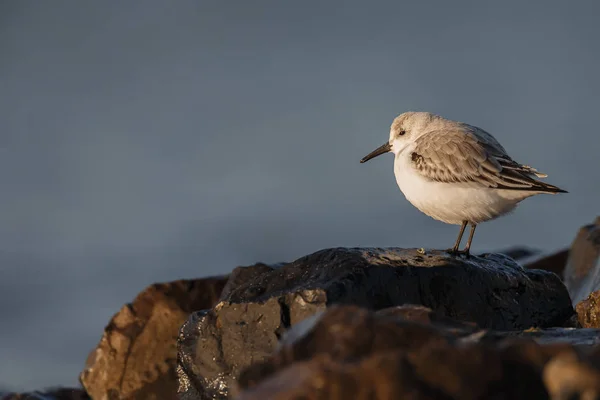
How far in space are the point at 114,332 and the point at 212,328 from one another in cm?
320

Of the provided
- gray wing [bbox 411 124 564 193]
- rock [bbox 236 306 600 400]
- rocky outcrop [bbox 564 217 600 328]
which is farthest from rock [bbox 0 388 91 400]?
rock [bbox 236 306 600 400]

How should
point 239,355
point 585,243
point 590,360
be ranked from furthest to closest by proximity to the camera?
1. point 585,243
2. point 239,355
3. point 590,360

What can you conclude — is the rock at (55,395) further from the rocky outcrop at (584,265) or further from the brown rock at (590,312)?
the rocky outcrop at (584,265)

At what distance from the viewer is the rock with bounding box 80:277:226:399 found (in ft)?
32.1

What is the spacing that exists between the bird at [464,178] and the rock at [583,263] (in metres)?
1.91

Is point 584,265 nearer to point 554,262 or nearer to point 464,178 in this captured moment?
point 554,262

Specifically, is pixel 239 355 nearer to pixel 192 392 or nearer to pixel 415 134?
pixel 192 392

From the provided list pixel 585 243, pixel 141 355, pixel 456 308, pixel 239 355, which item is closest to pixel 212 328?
pixel 239 355

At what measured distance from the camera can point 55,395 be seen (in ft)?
32.9

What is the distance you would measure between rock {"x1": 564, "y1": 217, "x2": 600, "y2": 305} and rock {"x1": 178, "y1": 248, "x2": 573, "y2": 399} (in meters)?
2.28

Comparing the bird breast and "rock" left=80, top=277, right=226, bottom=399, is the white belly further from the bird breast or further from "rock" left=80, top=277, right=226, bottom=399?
"rock" left=80, top=277, right=226, bottom=399

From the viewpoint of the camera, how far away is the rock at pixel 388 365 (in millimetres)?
3383

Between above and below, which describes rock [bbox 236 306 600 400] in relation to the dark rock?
above

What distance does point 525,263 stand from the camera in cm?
1199
